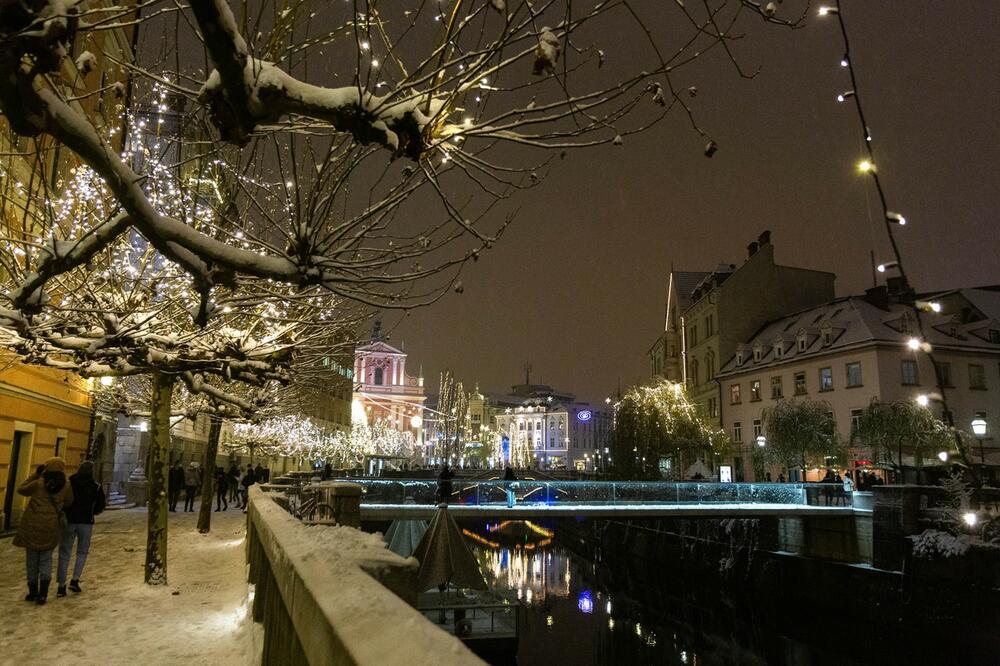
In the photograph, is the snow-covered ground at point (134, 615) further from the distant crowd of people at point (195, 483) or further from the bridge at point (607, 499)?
the bridge at point (607, 499)

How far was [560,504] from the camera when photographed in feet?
87.4

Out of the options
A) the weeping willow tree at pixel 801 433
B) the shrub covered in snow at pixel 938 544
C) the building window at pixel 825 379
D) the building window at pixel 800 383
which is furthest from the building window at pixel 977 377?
the shrub covered in snow at pixel 938 544

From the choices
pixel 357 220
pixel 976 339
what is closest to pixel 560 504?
pixel 357 220

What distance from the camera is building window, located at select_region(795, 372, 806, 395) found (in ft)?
137

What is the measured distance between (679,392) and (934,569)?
22662 mm

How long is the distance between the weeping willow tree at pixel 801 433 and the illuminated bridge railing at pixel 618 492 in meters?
7.26

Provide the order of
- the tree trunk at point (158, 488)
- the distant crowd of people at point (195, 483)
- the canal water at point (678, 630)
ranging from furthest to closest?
the distant crowd of people at point (195, 483) < the canal water at point (678, 630) < the tree trunk at point (158, 488)

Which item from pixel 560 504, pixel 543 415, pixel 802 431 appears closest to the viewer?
pixel 560 504

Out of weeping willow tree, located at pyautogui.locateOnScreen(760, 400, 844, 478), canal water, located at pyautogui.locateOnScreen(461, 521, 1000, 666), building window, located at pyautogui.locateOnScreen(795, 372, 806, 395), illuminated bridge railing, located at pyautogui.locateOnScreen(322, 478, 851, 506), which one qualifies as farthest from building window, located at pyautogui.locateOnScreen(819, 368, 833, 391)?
canal water, located at pyautogui.locateOnScreen(461, 521, 1000, 666)

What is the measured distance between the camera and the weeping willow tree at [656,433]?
136 ft

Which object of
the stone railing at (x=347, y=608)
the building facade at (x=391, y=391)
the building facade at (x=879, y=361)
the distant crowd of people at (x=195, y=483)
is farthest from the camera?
the building facade at (x=391, y=391)

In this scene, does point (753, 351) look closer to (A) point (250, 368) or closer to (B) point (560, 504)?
(B) point (560, 504)

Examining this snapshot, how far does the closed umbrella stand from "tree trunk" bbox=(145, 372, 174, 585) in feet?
24.0

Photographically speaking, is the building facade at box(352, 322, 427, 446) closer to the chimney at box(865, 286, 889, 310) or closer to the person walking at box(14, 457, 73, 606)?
the chimney at box(865, 286, 889, 310)
